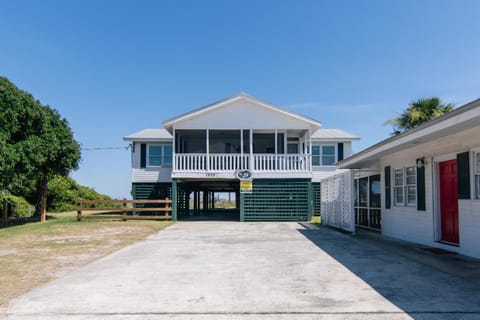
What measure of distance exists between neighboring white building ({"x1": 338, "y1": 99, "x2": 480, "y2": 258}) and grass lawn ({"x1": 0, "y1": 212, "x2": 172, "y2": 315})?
7244mm

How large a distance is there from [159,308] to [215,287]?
1196 millimetres

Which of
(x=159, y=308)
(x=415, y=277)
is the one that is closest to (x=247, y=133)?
(x=415, y=277)

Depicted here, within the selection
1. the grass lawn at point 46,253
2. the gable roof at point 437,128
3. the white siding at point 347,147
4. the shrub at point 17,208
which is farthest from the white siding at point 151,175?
the gable roof at point 437,128

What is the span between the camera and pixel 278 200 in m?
19.1

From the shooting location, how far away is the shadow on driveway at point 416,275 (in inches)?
182

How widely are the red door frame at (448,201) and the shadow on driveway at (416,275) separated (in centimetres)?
76

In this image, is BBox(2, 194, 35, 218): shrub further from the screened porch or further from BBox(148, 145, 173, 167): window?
the screened porch

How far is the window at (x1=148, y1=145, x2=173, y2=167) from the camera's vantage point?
22.5 meters

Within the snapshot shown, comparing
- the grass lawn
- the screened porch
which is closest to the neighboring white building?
the screened porch

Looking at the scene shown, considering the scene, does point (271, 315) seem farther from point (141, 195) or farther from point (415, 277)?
point (141, 195)

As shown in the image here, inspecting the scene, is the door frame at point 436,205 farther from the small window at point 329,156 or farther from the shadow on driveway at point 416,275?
the small window at point 329,156

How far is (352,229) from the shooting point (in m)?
13.3

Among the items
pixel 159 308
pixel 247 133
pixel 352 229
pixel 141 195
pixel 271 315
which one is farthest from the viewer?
pixel 141 195

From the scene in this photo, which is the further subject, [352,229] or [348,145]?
[348,145]
